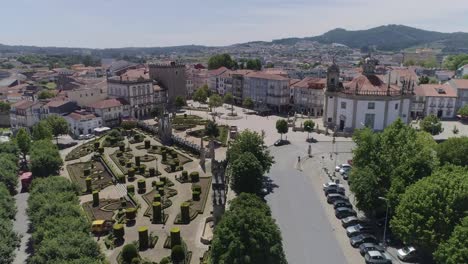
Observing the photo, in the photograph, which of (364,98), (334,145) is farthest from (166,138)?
(364,98)

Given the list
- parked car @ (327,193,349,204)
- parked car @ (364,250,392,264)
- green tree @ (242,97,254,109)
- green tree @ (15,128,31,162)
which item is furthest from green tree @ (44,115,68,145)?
parked car @ (364,250,392,264)

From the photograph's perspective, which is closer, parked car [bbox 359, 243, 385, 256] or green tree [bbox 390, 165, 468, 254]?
green tree [bbox 390, 165, 468, 254]

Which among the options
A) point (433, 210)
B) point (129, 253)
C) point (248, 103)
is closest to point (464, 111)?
point (248, 103)

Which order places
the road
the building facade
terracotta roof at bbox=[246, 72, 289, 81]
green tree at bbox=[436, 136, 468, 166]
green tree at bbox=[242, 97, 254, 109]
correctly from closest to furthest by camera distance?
the road, green tree at bbox=[436, 136, 468, 166], terracotta roof at bbox=[246, 72, 289, 81], green tree at bbox=[242, 97, 254, 109], the building facade

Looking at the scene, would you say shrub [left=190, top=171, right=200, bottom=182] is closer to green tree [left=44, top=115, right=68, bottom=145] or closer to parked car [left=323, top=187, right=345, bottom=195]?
parked car [left=323, top=187, right=345, bottom=195]

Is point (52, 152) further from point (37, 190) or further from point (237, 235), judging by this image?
point (237, 235)

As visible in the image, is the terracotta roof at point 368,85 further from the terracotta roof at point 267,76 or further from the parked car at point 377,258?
the parked car at point 377,258
